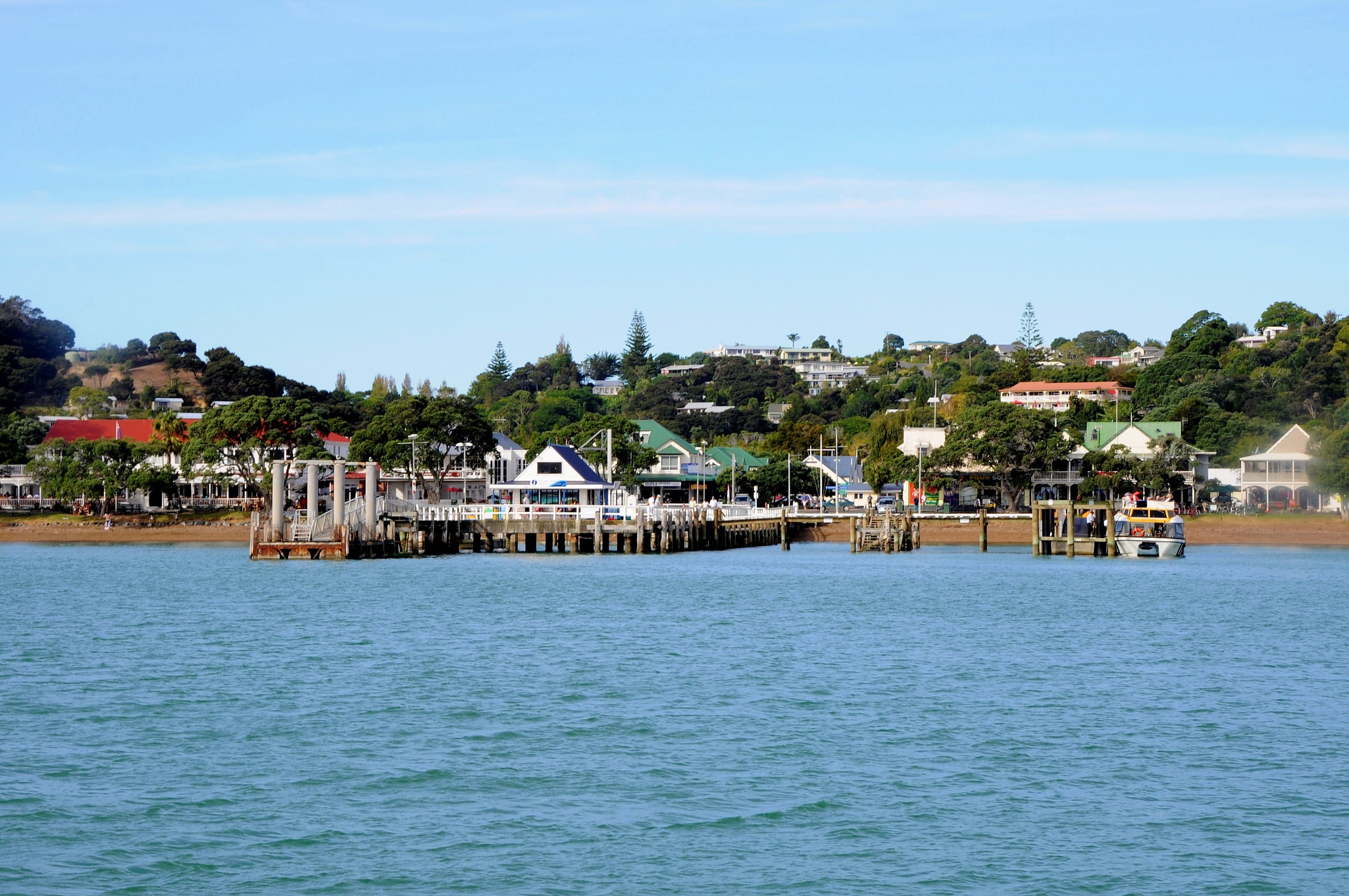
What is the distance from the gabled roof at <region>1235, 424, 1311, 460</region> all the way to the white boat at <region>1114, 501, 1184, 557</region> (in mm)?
32940

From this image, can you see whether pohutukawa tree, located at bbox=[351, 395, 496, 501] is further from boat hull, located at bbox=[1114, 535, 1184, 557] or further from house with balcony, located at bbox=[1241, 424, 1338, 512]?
house with balcony, located at bbox=[1241, 424, 1338, 512]

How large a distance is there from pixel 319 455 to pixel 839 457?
65063mm

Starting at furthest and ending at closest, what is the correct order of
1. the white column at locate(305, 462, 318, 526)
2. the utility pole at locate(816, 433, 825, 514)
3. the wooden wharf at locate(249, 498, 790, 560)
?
the utility pole at locate(816, 433, 825, 514) < the white column at locate(305, 462, 318, 526) < the wooden wharf at locate(249, 498, 790, 560)

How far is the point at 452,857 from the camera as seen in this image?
58.1 ft

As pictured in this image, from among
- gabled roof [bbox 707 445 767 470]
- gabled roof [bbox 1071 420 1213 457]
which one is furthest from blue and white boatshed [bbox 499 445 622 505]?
gabled roof [bbox 1071 420 1213 457]

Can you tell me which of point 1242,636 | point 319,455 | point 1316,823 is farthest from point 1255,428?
point 1316,823

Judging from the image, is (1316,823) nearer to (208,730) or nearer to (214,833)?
(214,833)

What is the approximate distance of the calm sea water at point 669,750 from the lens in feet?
57.4

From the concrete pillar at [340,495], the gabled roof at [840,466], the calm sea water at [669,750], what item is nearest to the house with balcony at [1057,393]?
the gabled roof at [840,466]

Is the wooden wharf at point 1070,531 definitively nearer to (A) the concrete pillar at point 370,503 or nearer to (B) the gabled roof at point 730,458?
(A) the concrete pillar at point 370,503

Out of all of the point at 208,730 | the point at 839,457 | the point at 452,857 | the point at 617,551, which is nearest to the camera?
the point at 452,857

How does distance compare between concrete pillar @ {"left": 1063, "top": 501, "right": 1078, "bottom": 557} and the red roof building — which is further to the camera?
the red roof building

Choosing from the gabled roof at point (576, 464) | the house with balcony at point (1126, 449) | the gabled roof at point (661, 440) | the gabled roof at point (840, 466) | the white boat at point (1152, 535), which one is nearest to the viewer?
the white boat at point (1152, 535)

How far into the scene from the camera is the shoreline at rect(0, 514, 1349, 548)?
93875 mm
